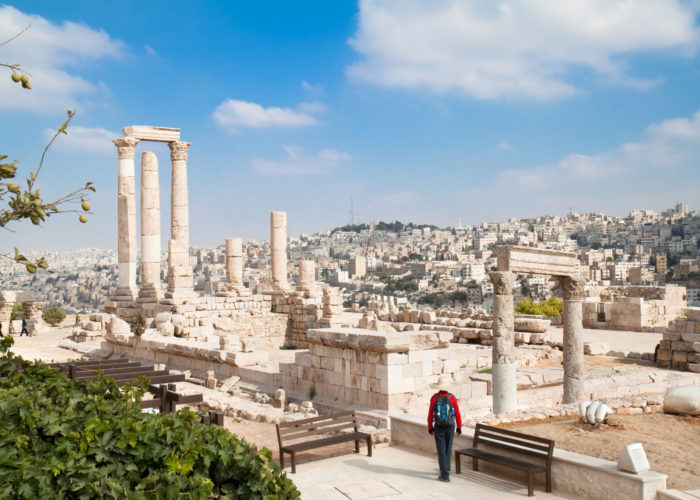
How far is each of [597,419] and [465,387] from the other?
11.7 feet

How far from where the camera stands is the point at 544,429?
357 inches

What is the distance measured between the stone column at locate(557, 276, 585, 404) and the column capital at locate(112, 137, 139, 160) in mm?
20131

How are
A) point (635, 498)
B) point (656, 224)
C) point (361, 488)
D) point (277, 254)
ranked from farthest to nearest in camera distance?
point (656, 224)
point (277, 254)
point (361, 488)
point (635, 498)

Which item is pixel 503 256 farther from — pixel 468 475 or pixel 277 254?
pixel 277 254

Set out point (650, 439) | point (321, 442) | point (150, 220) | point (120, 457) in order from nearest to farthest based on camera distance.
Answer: point (120, 457) < point (321, 442) < point (650, 439) < point (150, 220)

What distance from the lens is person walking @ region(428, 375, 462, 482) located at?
721 centimetres

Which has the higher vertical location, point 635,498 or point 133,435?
point 133,435

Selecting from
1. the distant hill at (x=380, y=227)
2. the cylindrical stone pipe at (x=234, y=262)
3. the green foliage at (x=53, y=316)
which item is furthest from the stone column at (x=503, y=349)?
the distant hill at (x=380, y=227)

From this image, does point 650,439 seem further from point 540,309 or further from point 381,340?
point 540,309

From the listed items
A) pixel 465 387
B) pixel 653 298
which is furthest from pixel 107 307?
pixel 653 298

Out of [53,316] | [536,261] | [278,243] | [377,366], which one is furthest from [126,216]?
[536,261]

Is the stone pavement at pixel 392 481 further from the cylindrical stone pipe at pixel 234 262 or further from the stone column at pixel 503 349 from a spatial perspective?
the cylindrical stone pipe at pixel 234 262

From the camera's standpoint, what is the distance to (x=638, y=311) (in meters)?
25.7

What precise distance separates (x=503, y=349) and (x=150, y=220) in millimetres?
19145
